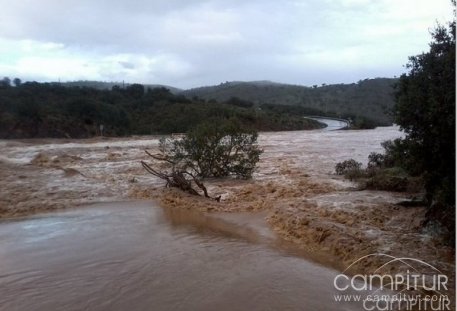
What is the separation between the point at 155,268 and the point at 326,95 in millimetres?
116921

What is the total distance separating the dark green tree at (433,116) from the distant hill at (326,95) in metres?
90.8

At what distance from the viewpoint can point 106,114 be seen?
51.8 m

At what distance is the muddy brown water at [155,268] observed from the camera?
5.50 m

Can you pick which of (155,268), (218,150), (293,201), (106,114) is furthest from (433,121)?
(106,114)

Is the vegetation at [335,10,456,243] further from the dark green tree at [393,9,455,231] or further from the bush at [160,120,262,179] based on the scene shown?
the bush at [160,120,262,179]

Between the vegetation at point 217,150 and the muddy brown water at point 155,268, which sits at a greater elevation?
the vegetation at point 217,150

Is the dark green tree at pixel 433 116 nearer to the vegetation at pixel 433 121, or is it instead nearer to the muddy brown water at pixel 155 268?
the vegetation at pixel 433 121

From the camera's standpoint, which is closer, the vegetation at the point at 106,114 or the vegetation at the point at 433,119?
the vegetation at the point at 433,119

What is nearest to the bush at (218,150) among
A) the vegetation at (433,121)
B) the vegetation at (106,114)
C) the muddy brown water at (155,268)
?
the muddy brown water at (155,268)

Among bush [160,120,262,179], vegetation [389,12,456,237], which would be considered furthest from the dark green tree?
bush [160,120,262,179]

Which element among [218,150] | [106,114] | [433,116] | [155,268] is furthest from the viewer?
[106,114]

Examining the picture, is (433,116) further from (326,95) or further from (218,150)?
(326,95)

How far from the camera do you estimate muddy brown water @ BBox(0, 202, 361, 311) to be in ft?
18.0

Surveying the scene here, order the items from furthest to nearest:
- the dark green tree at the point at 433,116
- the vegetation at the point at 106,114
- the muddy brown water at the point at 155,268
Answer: the vegetation at the point at 106,114
the dark green tree at the point at 433,116
the muddy brown water at the point at 155,268
